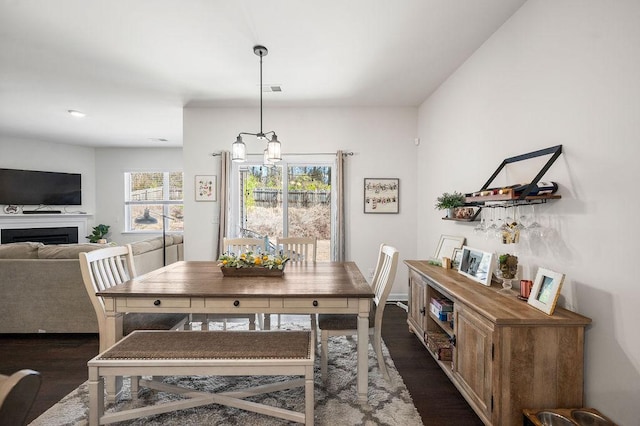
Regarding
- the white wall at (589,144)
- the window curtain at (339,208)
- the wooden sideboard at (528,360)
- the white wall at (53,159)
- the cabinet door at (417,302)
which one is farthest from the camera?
the white wall at (53,159)

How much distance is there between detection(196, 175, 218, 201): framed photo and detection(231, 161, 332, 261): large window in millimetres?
324

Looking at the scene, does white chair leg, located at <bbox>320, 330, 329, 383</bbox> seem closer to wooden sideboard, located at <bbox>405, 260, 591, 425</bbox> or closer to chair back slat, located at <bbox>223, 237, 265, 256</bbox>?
wooden sideboard, located at <bbox>405, 260, 591, 425</bbox>

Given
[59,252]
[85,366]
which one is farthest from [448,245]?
[59,252]

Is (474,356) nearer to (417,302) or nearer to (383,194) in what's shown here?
(417,302)

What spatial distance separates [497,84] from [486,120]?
0.29 m

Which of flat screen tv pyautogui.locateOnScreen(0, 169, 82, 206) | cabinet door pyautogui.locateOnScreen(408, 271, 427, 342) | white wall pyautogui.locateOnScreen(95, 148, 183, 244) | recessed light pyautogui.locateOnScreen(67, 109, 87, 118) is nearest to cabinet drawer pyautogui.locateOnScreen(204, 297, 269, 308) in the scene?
cabinet door pyautogui.locateOnScreen(408, 271, 427, 342)

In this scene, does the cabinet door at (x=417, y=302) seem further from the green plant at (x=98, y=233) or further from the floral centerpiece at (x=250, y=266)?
the green plant at (x=98, y=233)

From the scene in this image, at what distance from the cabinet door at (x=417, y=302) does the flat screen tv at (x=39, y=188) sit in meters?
7.31

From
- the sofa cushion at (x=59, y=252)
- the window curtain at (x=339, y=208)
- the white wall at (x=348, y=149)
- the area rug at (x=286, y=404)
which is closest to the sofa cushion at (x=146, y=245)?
the white wall at (x=348, y=149)

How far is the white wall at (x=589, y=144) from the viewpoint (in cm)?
143

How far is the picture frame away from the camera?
303 centimetres

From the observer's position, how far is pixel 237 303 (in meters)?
1.93

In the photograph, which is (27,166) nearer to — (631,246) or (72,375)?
(72,375)

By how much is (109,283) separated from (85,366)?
918 millimetres
